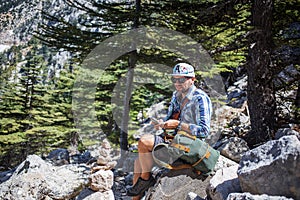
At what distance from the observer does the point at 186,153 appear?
3.67 metres

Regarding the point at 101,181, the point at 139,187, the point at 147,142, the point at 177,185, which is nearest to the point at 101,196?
the point at 101,181

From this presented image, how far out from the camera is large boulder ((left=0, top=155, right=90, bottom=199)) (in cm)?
575

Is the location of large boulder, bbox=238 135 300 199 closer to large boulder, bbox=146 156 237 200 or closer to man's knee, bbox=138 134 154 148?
large boulder, bbox=146 156 237 200

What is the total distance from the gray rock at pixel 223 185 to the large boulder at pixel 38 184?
341 centimetres

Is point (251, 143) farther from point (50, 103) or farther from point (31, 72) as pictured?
point (31, 72)

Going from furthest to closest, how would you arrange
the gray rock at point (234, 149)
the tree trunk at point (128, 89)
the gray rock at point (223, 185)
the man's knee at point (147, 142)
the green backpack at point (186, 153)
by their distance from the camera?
the tree trunk at point (128, 89)
the gray rock at point (234, 149)
the man's knee at point (147, 142)
the green backpack at point (186, 153)
the gray rock at point (223, 185)

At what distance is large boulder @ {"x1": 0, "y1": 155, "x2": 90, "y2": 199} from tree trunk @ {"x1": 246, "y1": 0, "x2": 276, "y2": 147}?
4392 millimetres

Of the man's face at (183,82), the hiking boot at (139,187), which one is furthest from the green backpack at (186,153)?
the man's face at (183,82)

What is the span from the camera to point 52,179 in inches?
249

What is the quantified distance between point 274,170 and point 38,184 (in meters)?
5.07

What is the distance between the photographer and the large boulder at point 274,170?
2.61 m

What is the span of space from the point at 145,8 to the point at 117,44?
5.31ft

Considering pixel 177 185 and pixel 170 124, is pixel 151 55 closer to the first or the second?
pixel 170 124

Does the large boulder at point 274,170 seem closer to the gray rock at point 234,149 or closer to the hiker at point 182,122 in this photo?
the hiker at point 182,122
